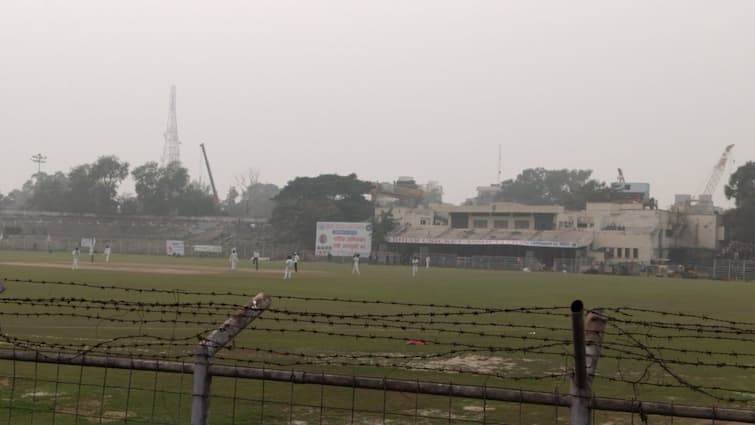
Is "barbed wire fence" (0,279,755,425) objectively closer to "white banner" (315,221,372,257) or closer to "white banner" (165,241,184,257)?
"white banner" (315,221,372,257)

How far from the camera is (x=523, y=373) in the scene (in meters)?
14.2

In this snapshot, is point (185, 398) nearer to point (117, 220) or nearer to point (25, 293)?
point (25, 293)

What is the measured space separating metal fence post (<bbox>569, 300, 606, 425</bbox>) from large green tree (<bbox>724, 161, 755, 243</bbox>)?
99.5 m

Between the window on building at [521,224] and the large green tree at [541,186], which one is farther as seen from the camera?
the large green tree at [541,186]

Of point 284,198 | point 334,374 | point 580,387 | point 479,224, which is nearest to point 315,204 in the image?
point 284,198

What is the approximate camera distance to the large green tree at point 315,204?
355 feet

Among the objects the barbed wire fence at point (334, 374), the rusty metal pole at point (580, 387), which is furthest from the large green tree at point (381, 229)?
the rusty metal pole at point (580, 387)

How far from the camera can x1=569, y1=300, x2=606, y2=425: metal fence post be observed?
16.0 ft

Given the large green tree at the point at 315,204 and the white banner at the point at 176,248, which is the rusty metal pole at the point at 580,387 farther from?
the large green tree at the point at 315,204

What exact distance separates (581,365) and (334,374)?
3.93 meters

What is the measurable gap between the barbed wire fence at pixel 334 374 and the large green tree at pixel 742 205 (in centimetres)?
8357

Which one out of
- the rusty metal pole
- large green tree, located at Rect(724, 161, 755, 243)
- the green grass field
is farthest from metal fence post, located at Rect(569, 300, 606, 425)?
large green tree, located at Rect(724, 161, 755, 243)

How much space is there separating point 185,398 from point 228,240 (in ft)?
359

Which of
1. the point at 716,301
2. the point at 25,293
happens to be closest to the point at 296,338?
the point at 25,293
